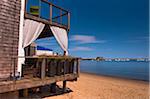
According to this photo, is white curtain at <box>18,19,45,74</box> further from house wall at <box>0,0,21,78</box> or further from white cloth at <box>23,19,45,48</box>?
house wall at <box>0,0,21,78</box>

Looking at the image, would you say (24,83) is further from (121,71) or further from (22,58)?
(121,71)

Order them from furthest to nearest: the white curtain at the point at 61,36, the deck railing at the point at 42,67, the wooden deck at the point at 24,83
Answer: the white curtain at the point at 61,36 → the deck railing at the point at 42,67 → the wooden deck at the point at 24,83

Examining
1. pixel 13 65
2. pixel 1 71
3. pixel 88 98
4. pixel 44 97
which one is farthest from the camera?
pixel 88 98

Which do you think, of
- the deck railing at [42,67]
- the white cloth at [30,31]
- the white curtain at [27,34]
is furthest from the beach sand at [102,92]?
the white cloth at [30,31]

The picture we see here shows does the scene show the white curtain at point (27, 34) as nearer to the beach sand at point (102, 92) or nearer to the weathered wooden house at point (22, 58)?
the weathered wooden house at point (22, 58)

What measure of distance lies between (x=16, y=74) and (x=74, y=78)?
355 centimetres

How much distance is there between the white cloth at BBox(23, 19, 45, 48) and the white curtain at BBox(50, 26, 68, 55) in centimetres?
125

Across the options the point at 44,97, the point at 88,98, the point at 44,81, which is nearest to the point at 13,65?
the point at 44,81

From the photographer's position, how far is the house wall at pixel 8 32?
26.0 feet

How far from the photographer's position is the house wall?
7.91 meters

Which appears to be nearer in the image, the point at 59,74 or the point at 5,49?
the point at 5,49

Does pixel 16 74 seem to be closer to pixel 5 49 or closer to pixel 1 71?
pixel 1 71

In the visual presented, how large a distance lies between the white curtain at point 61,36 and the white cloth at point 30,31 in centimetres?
125

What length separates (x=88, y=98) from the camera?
1116cm
